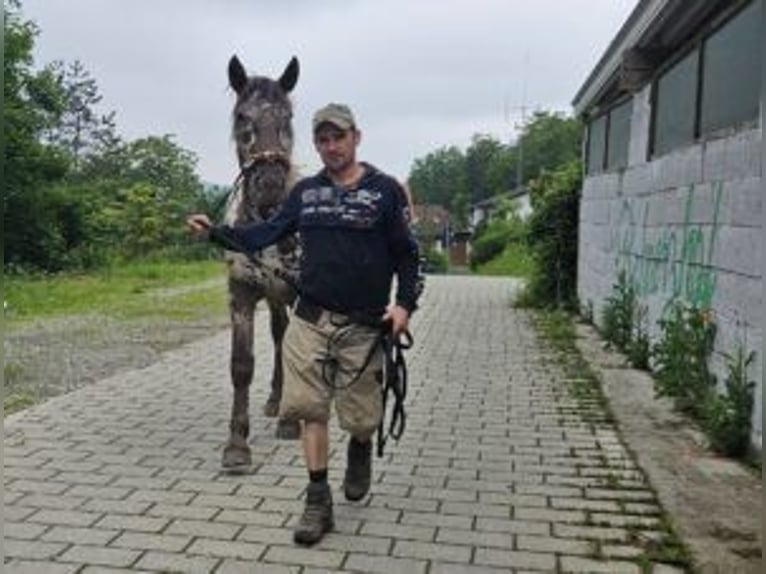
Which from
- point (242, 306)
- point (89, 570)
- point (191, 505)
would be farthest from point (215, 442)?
point (89, 570)

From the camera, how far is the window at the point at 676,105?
31.0 feet

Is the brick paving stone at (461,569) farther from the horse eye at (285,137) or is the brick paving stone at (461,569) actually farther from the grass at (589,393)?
the horse eye at (285,137)

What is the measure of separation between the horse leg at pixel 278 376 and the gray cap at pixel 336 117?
7.04 ft

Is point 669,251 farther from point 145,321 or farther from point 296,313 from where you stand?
point 145,321

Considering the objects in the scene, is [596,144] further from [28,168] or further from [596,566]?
[28,168]

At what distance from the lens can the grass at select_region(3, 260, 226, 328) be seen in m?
16.9

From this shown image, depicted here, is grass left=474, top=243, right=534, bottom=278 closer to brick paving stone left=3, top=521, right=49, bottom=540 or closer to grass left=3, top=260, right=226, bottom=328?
grass left=3, top=260, right=226, bottom=328

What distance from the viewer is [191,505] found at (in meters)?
5.84

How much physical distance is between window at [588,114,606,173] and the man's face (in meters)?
10.5

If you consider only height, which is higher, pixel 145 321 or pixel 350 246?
pixel 350 246

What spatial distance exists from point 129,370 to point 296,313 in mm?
5456

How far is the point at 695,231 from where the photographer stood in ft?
28.8

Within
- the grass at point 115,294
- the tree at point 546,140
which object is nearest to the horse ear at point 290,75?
the grass at point 115,294

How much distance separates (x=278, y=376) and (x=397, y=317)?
9.86 ft
